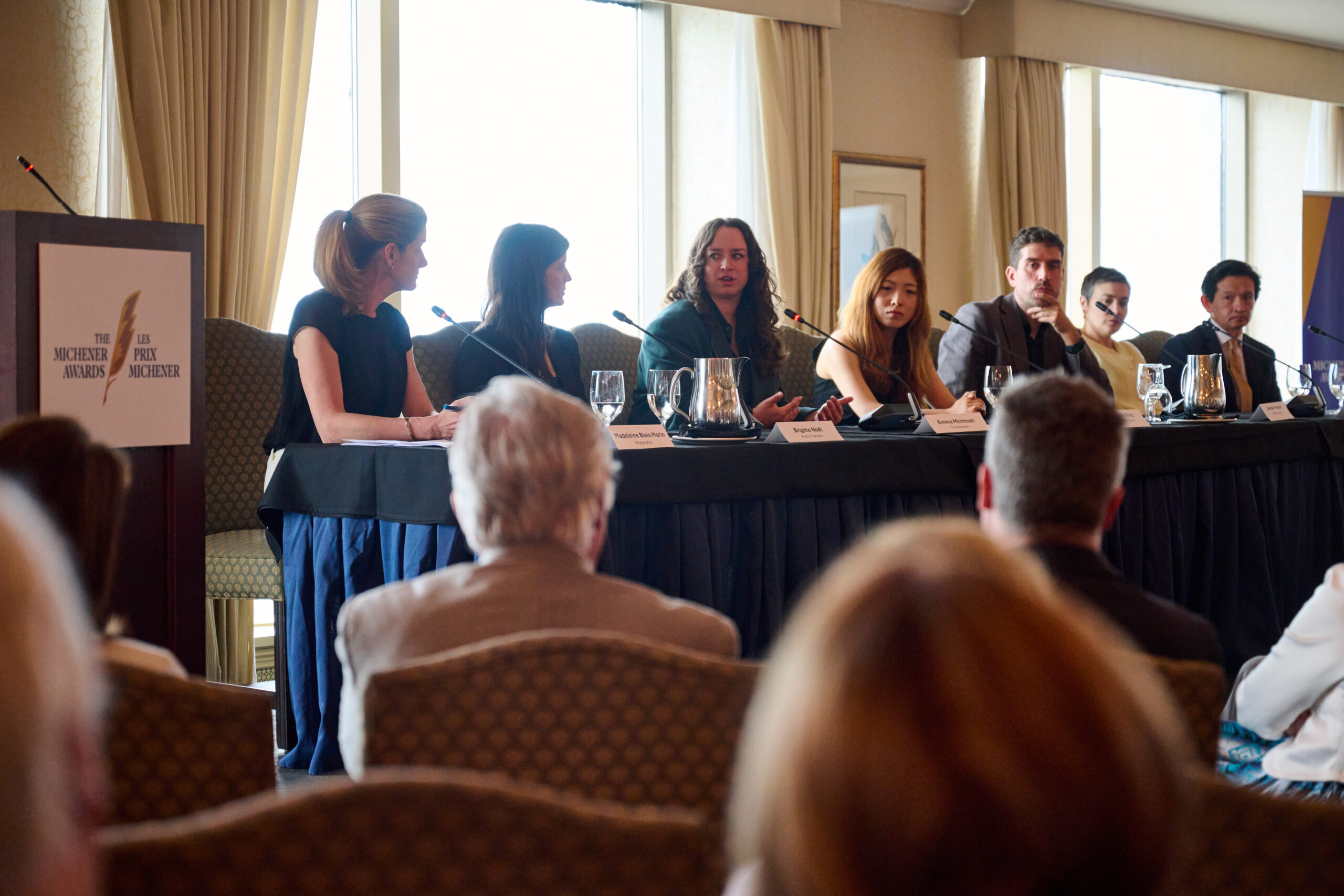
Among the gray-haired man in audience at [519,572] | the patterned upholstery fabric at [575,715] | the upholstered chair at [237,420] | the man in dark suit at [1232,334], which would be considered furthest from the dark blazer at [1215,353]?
the patterned upholstery fabric at [575,715]

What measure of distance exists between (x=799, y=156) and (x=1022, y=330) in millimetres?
1870

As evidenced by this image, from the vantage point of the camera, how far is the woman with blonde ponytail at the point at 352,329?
2805 millimetres

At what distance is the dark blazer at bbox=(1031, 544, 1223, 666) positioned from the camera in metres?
1.25

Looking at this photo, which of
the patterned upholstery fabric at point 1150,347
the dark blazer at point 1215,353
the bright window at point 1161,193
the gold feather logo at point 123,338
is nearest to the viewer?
the gold feather logo at point 123,338

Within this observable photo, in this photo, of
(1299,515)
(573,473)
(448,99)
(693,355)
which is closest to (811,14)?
(448,99)

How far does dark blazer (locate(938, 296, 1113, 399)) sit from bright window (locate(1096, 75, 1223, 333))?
3.54 m

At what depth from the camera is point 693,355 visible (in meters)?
3.60

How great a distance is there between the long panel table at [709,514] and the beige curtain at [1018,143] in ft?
11.9

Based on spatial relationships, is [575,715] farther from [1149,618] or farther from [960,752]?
[1149,618]

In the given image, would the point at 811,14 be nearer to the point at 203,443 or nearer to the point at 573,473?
the point at 203,443

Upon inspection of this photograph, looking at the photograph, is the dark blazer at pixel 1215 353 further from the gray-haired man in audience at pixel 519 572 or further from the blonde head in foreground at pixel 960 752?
the blonde head in foreground at pixel 960 752

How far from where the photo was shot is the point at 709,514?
241 centimetres

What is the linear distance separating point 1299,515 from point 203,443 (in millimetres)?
3136

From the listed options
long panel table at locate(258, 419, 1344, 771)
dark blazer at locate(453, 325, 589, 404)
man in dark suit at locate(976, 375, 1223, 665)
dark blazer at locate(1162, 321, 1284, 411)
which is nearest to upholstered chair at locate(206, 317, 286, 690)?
dark blazer at locate(453, 325, 589, 404)
